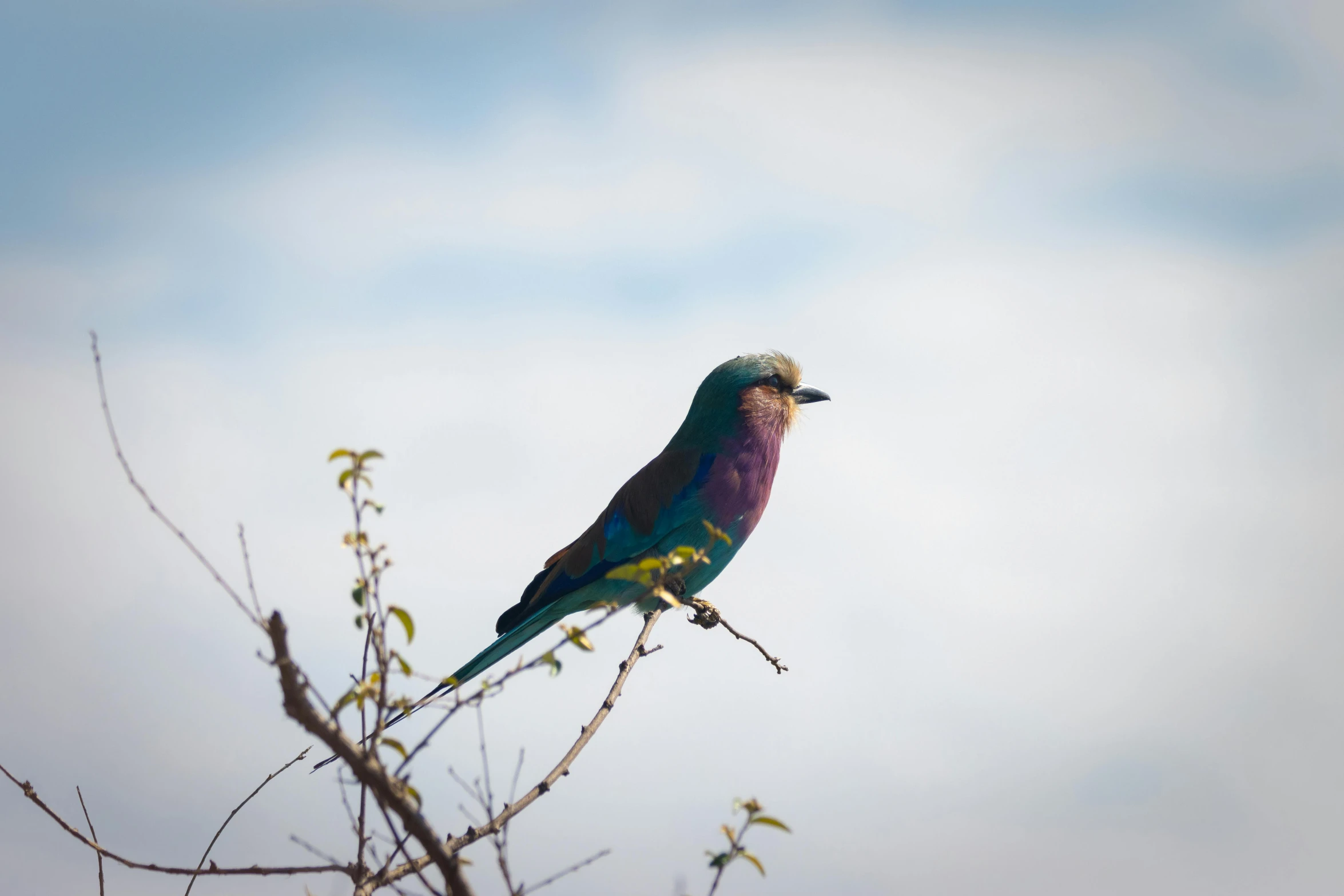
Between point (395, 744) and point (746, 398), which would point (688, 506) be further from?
point (395, 744)

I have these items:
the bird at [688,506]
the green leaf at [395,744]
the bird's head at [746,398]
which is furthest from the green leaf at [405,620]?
the bird's head at [746,398]

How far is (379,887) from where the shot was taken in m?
2.70

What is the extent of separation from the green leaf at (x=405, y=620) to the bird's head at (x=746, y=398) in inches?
124

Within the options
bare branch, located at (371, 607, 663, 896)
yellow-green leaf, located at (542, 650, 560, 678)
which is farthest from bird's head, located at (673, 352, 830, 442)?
yellow-green leaf, located at (542, 650, 560, 678)

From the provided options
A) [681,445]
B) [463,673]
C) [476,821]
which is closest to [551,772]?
[476,821]

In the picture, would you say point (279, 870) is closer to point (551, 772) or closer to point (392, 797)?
point (551, 772)

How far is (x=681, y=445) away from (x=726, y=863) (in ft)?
10.4

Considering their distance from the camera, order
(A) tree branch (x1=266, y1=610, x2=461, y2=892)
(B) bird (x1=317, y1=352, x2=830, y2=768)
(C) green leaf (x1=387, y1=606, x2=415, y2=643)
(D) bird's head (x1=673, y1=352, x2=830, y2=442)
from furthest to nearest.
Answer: (D) bird's head (x1=673, y1=352, x2=830, y2=442), (B) bird (x1=317, y1=352, x2=830, y2=768), (C) green leaf (x1=387, y1=606, x2=415, y2=643), (A) tree branch (x1=266, y1=610, x2=461, y2=892)

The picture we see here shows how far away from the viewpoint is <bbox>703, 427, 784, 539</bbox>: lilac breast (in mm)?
5230

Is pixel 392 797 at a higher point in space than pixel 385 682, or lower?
lower

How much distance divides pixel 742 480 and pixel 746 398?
0.50m

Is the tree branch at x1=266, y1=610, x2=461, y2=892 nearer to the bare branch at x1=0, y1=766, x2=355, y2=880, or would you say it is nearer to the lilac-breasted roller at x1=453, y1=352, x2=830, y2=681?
the bare branch at x1=0, y1=766, x2=355, y2=880

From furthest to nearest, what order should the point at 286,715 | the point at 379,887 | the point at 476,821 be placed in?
the point at 476,821 → the point at 379,887 → the point at 286,715

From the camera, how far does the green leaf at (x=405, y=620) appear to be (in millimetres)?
2424
